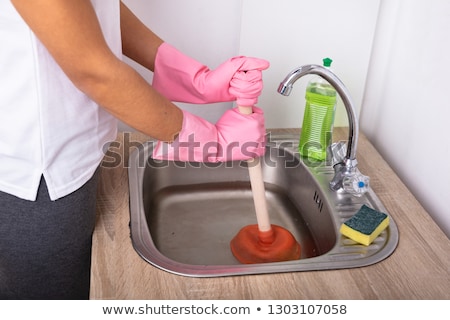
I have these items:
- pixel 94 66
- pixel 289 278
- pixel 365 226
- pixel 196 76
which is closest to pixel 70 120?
pixel 94 66

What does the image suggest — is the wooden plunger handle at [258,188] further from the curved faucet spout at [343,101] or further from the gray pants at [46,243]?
the gray pants at [46,243]

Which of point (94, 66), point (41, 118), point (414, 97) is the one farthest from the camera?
point (414, 97)

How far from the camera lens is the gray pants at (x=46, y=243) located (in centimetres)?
92

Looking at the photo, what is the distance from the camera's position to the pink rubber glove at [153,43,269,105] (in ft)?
3.25

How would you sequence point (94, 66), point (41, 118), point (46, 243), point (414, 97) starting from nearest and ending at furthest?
1. point (94, 66)
2. point (41, 118)
3. point (46, 243)
4. point (414, 97)

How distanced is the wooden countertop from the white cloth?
13 cm

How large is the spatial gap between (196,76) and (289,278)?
451mm

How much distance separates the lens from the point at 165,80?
1.12m

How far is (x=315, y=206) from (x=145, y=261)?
444 mm

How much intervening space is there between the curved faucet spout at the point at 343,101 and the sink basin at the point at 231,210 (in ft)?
0.15

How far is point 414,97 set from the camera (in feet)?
3.92

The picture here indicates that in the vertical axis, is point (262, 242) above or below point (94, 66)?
below

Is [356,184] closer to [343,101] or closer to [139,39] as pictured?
[343,101]

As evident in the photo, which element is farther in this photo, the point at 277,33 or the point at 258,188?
the point at 277,33
